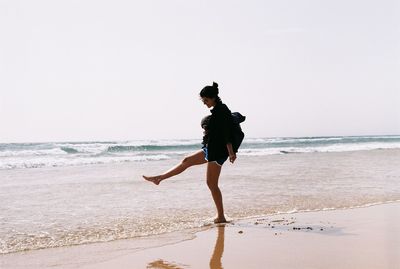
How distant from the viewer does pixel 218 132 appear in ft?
17.3

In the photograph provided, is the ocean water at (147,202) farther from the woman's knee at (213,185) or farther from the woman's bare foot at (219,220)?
the woman's knee at (213,185)

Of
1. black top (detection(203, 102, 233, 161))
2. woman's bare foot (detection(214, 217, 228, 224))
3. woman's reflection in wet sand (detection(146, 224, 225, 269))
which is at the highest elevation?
black top (detection(203, 102, 233, 161))

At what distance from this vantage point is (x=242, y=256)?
12.0 feet

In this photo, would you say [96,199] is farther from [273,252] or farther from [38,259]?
[273,252]

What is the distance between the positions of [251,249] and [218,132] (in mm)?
1756

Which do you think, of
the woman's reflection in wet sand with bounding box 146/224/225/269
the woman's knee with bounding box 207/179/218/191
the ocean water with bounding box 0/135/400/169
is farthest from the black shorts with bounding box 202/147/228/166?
the ocean water with bounding box 0/135/400/169

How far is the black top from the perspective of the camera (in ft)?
17.1

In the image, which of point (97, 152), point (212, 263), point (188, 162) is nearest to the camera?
point (212, 263)

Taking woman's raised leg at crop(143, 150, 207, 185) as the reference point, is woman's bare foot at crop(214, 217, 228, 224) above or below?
below

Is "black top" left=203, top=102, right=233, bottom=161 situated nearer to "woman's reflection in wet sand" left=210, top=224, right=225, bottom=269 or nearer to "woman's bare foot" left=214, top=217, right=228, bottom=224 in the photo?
"woman's bare foot" left=214, top=217, right=228, bottom=224

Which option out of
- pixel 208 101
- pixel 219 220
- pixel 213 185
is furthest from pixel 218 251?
pixel 208 101

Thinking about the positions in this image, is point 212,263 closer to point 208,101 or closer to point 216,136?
point 216,136

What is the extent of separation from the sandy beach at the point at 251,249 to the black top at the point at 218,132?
893mm

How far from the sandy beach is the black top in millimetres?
893
